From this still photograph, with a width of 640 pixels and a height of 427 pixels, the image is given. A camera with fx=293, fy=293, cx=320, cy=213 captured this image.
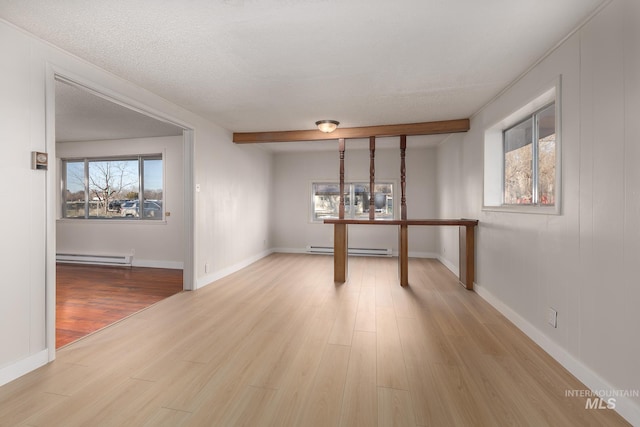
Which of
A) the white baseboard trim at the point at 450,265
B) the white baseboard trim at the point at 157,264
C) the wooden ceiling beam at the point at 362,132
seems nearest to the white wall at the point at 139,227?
the white baseboard trim at the point at 157,264

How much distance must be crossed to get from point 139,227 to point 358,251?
4.46 metres

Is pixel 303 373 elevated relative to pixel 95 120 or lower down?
lower down

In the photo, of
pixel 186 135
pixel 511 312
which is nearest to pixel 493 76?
pixel 511 312

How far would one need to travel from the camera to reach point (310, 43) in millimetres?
2213

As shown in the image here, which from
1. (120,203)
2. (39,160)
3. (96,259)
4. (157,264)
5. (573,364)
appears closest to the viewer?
(573,364)

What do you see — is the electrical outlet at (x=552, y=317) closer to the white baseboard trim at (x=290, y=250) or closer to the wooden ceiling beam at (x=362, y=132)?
the wooden ceiling beam at (x=362, y=132)

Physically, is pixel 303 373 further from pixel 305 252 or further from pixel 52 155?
pixel 305 252

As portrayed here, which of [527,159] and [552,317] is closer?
[552,317]

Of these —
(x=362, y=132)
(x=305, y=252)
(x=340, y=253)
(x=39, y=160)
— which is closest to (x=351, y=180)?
(x=305, y=252)

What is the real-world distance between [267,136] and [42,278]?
353cm

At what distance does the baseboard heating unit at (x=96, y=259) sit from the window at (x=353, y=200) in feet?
12.8

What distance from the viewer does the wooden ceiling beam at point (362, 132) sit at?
4242 millimetres

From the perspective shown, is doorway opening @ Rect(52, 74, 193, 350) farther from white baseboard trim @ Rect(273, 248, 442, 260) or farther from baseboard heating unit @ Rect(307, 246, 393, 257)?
baseboard heating unit @ Rect(307, 246, 393, 257)

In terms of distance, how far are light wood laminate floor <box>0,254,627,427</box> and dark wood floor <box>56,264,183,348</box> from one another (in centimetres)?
27
